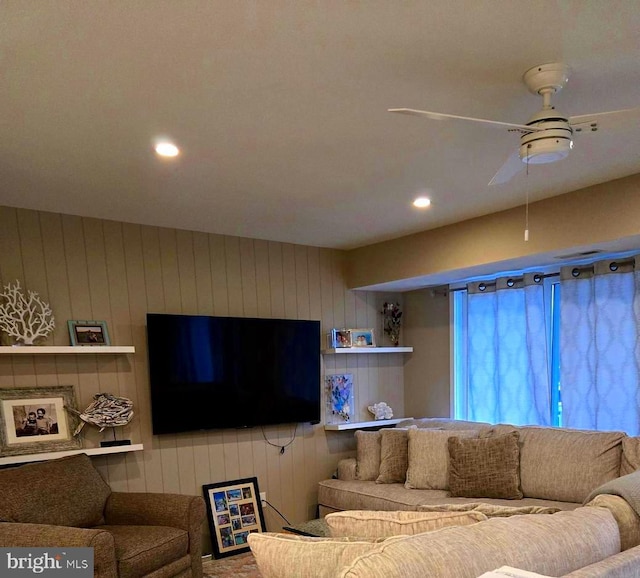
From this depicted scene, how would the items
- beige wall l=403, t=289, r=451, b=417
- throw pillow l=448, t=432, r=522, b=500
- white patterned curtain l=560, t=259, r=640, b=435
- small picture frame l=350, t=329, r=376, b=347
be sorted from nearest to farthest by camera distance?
throw pillow l=448, t=432, r=522, b=500 < white patterned curtain l=560, t=259, r=640, b=435 < small picture frame l=350, t=329, r=376, b=347 < beige wall l=403, t=289, r=451, b=417

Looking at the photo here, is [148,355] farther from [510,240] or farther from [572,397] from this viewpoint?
[572,397]

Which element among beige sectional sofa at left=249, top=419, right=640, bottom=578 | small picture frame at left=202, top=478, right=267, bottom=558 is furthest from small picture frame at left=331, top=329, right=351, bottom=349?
beige sectional sofa at left=249, top=419, right=640, bottom=578

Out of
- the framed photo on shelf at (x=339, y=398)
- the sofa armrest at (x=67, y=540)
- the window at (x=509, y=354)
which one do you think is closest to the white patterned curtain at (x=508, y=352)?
the window at (x=509, y=354)

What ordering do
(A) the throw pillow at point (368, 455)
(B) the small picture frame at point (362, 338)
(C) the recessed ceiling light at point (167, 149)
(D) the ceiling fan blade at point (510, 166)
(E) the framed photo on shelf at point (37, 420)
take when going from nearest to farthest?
(D) the ceiling fan blade at point (510, 166), (C) the recessed ceiling light at point (167, 149), (E) the framed photo on shelf at point (37, 420), (A) the throw pillow at point (368, 455), (B) the small picture frame at point (362, 338)

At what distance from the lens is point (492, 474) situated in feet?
12.1

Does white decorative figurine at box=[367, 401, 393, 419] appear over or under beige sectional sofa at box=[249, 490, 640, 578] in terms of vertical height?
under

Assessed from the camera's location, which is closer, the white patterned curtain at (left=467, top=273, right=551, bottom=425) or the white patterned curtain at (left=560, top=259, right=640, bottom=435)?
the white patterned curtain at (left=560, top=259, right=640, bottom=435)

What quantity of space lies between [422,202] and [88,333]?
244cm

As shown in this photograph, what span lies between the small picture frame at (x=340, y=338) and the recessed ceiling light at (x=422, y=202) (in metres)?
1.63

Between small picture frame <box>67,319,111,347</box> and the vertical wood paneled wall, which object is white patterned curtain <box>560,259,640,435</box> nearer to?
the vertical wood paneled wall

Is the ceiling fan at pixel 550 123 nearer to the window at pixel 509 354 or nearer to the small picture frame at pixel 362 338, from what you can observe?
the window at pixel 509 354

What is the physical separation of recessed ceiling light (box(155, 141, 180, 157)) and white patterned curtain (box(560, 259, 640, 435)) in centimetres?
308

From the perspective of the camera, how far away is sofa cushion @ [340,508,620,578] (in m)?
1.22

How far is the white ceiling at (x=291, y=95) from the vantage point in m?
1.56
